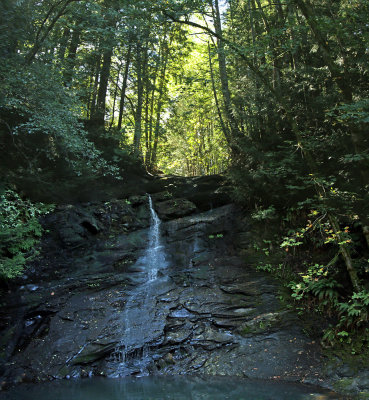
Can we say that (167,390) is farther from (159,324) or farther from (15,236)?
(15,236)

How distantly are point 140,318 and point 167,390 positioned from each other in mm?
2514

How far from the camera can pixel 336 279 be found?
7.64 meters

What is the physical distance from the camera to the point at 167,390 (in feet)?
19.5

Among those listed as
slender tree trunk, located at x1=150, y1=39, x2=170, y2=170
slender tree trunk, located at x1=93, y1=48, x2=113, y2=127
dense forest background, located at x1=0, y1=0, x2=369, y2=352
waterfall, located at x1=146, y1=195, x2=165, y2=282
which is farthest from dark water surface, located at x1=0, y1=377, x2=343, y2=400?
slender tree trunk, located at x1=150, y1=39, x2=170, y2=170

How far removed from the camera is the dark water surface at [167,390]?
543 cm

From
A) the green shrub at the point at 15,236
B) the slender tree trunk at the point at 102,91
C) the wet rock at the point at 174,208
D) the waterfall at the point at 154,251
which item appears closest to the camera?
the green shrub at the point at 15,236

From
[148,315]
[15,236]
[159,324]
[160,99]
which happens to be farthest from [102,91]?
[159,324]

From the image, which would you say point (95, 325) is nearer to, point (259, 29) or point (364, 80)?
point (364, 80)

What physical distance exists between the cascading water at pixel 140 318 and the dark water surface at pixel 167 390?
0.60 m

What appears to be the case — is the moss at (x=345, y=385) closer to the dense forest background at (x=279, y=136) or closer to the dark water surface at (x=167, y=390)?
the dark water surface at (x=167, y=390)

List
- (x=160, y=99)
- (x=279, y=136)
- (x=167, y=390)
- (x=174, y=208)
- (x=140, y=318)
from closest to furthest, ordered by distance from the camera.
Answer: (x=167, y=390) < (x=140, y=318) < (x=279, y=136) < (x=174, y=208) < (x=160, y=99)

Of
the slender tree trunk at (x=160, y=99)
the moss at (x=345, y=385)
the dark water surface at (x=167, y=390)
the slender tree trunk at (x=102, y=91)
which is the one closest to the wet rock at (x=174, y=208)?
the slender tree trunk at (x=160, y=99)

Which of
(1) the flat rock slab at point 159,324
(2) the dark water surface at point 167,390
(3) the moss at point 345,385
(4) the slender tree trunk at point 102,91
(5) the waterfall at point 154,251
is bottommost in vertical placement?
(2) the dark water surface at point 167,390

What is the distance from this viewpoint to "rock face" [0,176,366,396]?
22.6 ft
